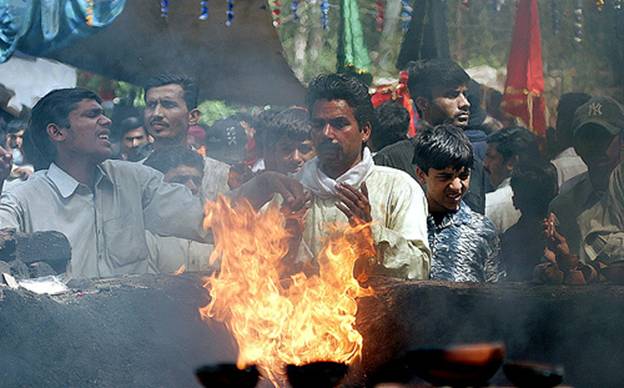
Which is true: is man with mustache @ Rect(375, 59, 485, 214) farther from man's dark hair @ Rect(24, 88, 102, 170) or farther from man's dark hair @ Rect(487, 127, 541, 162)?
man's dark hair @ Rect(24, 88, 102, 170)

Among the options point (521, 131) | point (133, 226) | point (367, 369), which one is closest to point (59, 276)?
point (133, 226)

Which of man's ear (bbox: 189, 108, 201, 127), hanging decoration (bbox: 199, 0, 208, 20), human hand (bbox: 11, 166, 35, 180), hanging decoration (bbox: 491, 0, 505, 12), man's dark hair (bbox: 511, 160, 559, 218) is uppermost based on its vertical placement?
hanging decoration (bbox: 199, 0, 208, 20)

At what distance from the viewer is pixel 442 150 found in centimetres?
484

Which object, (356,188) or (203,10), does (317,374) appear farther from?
(203,10)

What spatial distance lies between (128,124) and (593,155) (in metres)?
2.92

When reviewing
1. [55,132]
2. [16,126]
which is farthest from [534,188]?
[16,126]

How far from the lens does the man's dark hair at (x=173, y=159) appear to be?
18.1 feet

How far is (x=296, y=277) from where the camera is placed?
16.2 feet

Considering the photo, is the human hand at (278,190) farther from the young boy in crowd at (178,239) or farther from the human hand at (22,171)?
the human hand at (22,171)

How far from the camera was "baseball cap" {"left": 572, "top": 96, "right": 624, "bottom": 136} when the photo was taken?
18.2 feet

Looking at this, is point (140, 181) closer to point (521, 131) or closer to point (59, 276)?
point (59, 276)

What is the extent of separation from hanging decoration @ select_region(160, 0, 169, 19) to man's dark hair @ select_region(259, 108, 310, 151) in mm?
1016

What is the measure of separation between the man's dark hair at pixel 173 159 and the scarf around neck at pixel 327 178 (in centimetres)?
93

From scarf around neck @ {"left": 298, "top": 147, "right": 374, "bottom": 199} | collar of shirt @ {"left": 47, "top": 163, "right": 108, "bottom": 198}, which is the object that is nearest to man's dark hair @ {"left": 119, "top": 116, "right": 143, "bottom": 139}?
collar of shirt @ {"left": 47, "top": 163, "right": 108, "bottom": 198}
